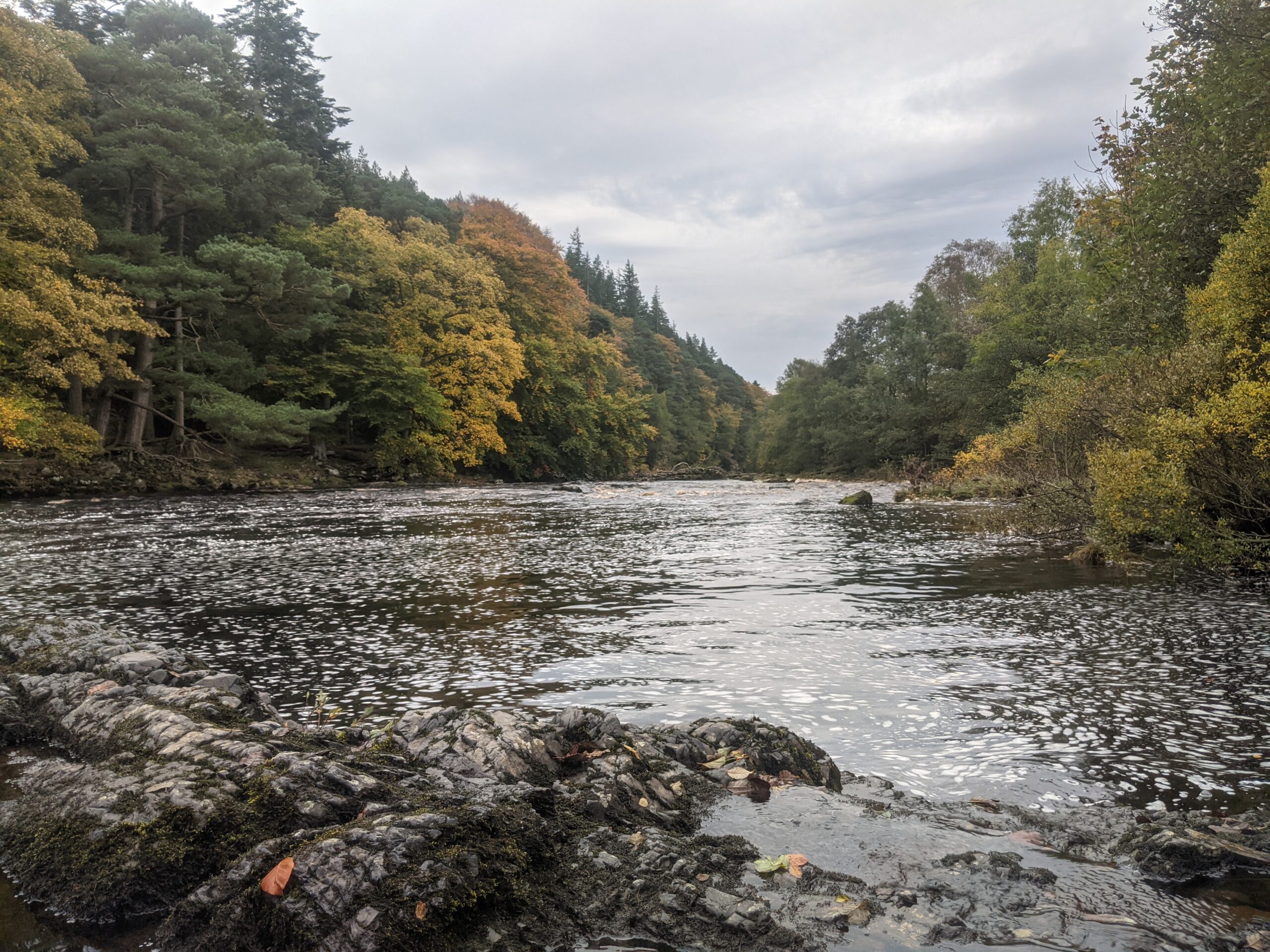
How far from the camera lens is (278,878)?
272cm

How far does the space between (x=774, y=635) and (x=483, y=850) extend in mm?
6220

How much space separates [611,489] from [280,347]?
2017 cm

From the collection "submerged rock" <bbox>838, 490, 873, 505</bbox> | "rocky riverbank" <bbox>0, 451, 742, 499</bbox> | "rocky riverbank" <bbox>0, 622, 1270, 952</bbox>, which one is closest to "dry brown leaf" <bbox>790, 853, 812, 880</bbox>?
"rocky riverbank" <bbox>0, 622, 1270, 952</bbox>

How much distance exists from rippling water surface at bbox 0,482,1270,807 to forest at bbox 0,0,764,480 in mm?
13597

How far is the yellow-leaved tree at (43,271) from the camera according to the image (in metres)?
24.4

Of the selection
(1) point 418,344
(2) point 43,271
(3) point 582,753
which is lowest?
(3) point 582,753

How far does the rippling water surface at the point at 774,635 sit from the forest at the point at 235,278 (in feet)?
44.6

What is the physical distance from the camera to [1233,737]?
5.17 meters

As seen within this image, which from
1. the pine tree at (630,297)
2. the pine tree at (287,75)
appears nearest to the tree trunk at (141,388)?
the pine tree at (287,75)

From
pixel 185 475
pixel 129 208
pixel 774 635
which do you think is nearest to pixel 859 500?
pixel 774 635

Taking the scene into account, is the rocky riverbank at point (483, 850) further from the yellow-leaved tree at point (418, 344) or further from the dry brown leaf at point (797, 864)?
the yellow-leaved tree at point (418, 344)

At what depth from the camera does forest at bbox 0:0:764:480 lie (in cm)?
2616

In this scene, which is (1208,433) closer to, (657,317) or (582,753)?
(582,753)

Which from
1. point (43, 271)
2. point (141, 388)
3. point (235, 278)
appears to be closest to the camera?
point (43, 271)
